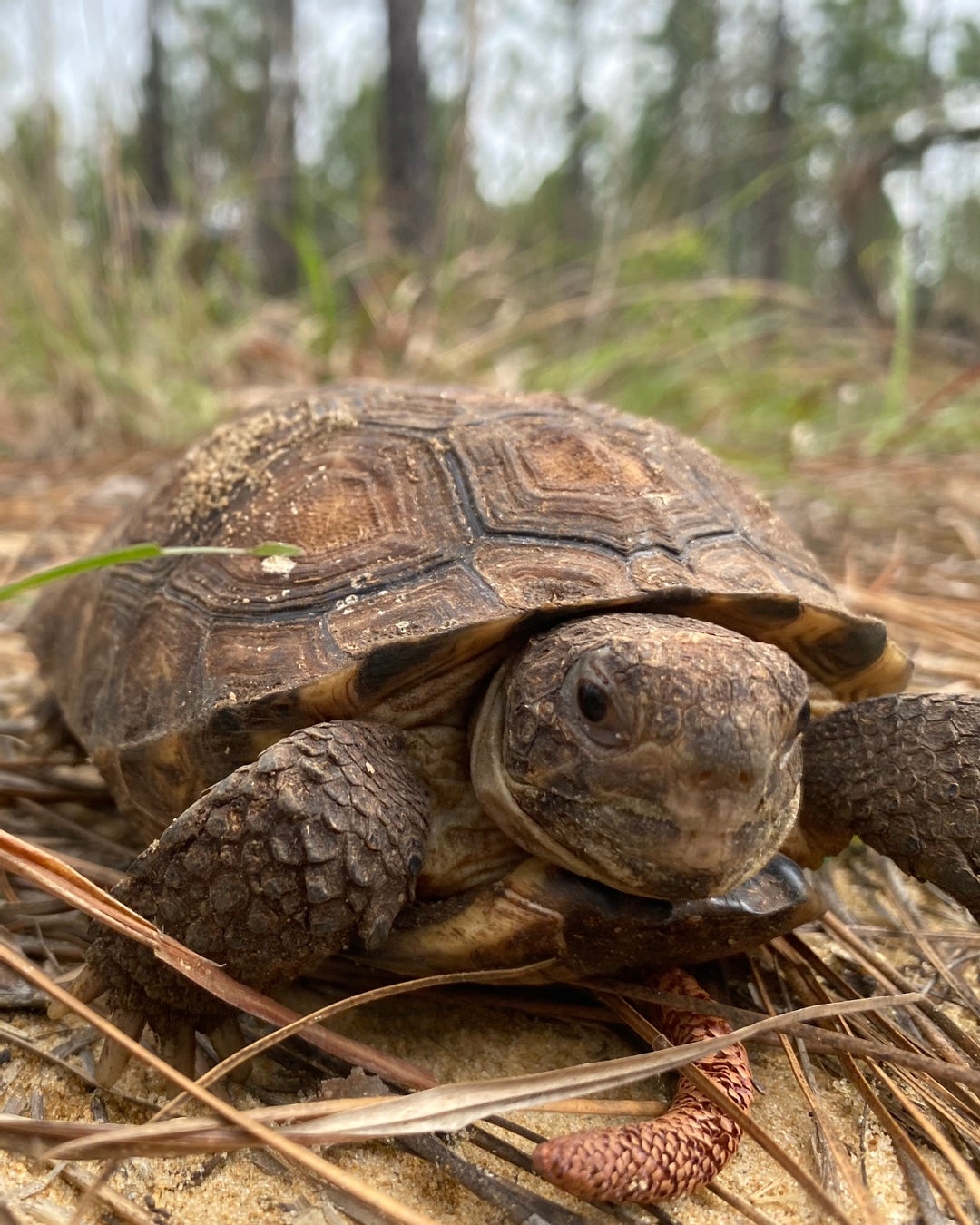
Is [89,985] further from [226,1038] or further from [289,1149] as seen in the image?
[289,1149]

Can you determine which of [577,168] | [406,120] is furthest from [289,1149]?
[406,120]

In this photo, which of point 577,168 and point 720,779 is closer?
point 720,779

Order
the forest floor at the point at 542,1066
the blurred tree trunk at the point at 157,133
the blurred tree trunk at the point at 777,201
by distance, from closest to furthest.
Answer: the forest floor at the point at 542,1066, the blurred tree trunk at the point at 157,133, the blurred tree trunk at the point at 777,201

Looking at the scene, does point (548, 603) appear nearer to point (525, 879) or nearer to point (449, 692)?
point (449, 692)

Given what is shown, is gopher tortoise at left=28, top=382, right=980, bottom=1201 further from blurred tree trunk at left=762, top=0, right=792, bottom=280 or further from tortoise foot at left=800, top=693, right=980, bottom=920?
blurred tree trunk at left=762, top=0, right=792, bottom=280

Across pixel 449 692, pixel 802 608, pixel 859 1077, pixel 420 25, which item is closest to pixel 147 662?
pixel 449 692

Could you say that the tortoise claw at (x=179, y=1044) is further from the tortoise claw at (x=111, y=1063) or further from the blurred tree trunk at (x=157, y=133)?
the blurred tree trunk at (x=157, y=133)

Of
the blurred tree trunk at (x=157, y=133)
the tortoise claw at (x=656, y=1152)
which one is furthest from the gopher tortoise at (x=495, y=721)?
the blurred tree trunk at (x=157, y=133)
